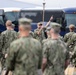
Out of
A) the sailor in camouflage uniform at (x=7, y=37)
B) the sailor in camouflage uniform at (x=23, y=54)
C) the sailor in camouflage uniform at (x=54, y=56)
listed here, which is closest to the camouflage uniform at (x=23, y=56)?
the sailor in camouflage uniform at (x=23, y=54)

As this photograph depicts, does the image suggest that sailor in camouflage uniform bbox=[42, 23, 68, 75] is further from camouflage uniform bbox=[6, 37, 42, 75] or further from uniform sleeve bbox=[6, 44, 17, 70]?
uniform sleeve bbox=[6, 44, 17, 70]

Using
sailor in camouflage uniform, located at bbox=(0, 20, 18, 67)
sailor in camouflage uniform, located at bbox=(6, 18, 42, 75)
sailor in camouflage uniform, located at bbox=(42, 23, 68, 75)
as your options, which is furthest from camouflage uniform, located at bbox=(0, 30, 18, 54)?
sailor in camouflage uniform, located at bbox=(6, 18, 42, 75)

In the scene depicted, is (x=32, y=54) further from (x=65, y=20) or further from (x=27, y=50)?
(x=65, y=20)

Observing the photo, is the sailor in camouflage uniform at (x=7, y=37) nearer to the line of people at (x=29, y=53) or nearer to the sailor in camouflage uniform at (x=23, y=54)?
the line of people at (x=29, y=53)

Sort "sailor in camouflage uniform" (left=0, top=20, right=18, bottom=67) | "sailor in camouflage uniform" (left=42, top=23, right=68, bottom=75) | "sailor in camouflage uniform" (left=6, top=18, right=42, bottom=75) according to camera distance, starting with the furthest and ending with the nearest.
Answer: "sailor in camouflage uniform" (left=0, top=20, right=18, bottom=67)
"sailor in camouflage uniform" (left=42, top=23, right=68, bottom=75)
"sailor in camouflage uniform" (left=6, top=18, right=42, bottom=75)

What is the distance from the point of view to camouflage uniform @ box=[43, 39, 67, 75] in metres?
8.48

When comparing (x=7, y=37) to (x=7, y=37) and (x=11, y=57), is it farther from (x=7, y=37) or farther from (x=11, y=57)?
(x=11, y=57)

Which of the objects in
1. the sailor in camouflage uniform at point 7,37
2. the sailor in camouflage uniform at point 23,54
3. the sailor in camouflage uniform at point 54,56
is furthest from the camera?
the sailor in camouflage uniform at point 7,37

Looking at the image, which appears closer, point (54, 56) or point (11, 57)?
point (11, 57)

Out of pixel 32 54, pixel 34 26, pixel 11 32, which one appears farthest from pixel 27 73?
pixel 34 26

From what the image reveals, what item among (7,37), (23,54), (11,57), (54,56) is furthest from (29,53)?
(7,37)

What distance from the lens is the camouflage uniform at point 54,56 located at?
27.8ft

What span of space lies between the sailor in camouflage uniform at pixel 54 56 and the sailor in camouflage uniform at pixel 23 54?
41.8 inches

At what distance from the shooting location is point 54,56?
8484 mm
